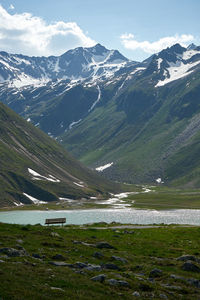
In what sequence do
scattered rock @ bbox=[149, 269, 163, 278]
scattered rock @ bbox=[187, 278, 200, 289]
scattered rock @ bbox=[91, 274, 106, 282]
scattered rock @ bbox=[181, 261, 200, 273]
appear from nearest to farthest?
1. scattered rock @ bbox=[91, 274, 106, 282]
2. scattered rock @ bbox=[187, 278, 200, 289]
3. scattered rock @ bbox=[149, 269, 163, 278]
4. scattered rock @ bbox=[181, 261, 200, 273]

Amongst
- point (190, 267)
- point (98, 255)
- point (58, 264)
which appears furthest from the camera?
point (98, 255)

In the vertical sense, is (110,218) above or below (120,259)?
above

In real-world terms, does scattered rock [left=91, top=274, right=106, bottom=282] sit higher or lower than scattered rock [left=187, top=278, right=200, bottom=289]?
higher

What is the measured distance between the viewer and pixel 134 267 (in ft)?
102

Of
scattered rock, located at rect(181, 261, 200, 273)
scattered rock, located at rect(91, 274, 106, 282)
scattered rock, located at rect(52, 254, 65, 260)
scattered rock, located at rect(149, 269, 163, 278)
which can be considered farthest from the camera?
scattered rock, located at rect(181, 261, 200, 273)

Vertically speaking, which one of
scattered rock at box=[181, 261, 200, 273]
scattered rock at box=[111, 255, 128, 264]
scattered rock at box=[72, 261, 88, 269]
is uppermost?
scattered rock at box=[111, 255, 128, 264]

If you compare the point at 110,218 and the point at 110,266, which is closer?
the point at 110,266

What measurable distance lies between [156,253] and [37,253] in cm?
1202

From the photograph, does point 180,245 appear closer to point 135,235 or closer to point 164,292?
point 135,235

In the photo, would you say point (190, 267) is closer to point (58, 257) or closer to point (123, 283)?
point (123, 283)

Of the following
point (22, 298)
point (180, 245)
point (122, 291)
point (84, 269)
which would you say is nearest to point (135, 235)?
point (180, 245)

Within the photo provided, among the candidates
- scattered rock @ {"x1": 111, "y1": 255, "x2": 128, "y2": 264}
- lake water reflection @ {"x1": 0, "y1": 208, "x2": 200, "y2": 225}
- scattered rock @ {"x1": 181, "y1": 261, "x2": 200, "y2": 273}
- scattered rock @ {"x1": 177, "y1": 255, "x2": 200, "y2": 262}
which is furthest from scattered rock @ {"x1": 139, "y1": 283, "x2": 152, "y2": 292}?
lake water reflection @ {"x1": 0, "y1": 208, "x2": 200, "y2": 225}

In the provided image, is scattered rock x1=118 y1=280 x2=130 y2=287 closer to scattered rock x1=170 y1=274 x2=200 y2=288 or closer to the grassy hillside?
the grassy hillside

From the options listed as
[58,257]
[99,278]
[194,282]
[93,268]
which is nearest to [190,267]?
[194,282]
